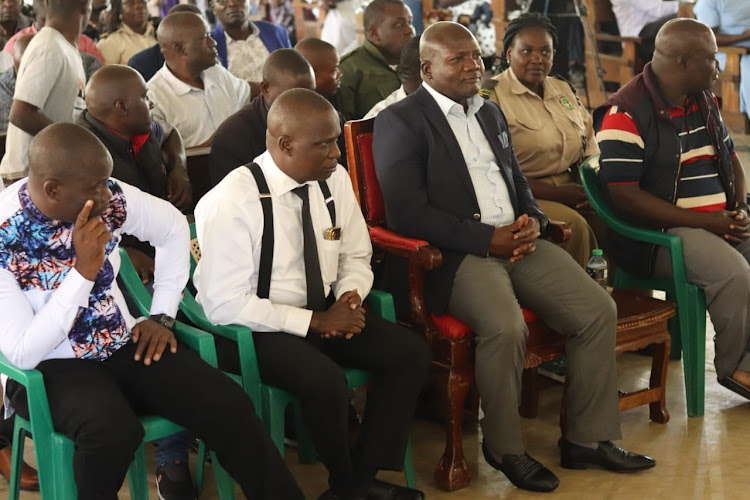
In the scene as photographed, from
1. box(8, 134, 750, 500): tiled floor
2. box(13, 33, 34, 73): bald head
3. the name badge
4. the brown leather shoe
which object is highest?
box(13, 33, 34, 73): bald head

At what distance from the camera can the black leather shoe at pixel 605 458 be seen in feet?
10.5

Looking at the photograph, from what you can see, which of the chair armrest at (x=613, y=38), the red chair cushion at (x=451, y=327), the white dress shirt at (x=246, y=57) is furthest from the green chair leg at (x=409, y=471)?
the chair armrest at (x=613, y=38)

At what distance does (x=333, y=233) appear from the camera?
3061mm

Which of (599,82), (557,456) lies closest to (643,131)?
(557,456)

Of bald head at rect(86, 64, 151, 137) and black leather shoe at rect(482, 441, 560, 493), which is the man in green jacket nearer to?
bald head at rect(86, 64, 151, 137)

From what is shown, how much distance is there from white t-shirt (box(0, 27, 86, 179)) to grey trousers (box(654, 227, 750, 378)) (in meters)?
2.44

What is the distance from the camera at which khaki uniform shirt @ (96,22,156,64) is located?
624 cm

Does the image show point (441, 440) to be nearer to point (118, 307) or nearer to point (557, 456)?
point (557, 456)

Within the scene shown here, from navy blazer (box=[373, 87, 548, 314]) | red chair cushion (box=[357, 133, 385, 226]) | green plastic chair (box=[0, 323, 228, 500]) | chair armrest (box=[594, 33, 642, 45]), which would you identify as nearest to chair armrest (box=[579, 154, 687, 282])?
navy blazer (box=[373, 87, 548, 314])

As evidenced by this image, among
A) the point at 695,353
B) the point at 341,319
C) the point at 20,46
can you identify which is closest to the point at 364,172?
the point at 341,319

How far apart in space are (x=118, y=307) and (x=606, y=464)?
62.7 inches

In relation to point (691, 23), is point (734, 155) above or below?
below

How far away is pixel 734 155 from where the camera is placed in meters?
3.99

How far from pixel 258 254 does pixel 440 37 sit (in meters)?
1.03
